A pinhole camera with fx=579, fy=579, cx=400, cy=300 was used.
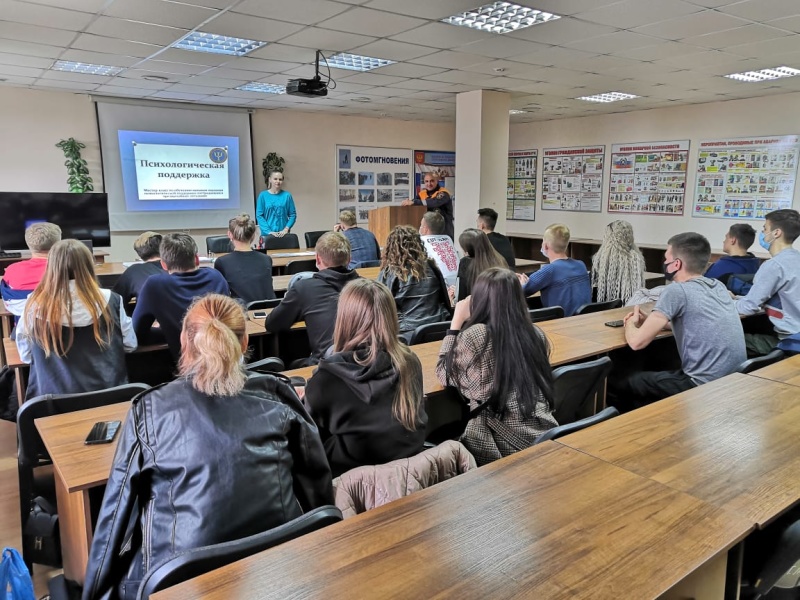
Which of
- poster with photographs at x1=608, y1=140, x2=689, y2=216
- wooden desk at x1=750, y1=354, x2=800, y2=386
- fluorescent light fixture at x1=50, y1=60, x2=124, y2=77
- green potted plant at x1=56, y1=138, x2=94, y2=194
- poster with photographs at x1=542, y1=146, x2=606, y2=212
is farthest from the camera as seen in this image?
poster with photographs at x1=542, y1=146, x2=606, y2=212

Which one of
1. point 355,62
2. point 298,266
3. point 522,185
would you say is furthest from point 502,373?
point 522,185

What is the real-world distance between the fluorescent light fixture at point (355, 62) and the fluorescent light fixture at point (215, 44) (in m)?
0.77

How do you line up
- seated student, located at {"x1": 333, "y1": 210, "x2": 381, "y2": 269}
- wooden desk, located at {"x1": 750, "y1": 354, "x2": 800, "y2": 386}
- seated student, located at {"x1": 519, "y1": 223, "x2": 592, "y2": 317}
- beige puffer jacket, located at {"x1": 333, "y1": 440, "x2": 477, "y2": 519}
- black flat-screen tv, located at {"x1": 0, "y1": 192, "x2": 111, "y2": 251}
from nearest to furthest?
beige puffer jacket, located at {"x1": 333, "y1": 440, "x2": 477, "y2": 519} < wooden desk, located at {"x1": 750, "y1": 354, "x2": 800, "y2": 386} < seated student, located at {"x1": 519, "y1": 223, "x2": 592, "y2": 317} < seated student, located at {"x1": 333, "y1": 210, "x2": 381, "y2": 269} < black flat-screen tv, located at {"x1": 0, "y1": 192, "x2": 111, "y2": 251}

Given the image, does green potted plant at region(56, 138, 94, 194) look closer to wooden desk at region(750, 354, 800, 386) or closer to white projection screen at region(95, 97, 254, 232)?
white projection screen at region(95, 97, 254, 232)

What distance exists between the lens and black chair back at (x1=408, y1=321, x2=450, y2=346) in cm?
325

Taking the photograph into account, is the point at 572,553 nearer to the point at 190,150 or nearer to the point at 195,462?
the point at 195,462

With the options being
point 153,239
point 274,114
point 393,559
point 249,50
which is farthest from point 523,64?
point 393,559

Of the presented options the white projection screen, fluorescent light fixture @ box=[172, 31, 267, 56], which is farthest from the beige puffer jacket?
the white projection screen

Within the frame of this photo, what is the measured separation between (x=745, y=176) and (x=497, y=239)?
4.46 meters

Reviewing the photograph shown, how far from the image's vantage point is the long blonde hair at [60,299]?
2.44 meters

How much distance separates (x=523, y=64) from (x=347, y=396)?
16.2ft

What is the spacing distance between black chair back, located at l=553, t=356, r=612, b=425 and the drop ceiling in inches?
106

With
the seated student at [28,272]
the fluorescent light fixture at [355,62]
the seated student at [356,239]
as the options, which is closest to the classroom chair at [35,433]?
the seated student at [28,272]

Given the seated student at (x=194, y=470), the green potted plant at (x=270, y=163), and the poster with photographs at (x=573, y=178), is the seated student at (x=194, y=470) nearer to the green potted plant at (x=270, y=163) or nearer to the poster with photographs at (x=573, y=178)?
the green potted plant at (x=270, y=163)
